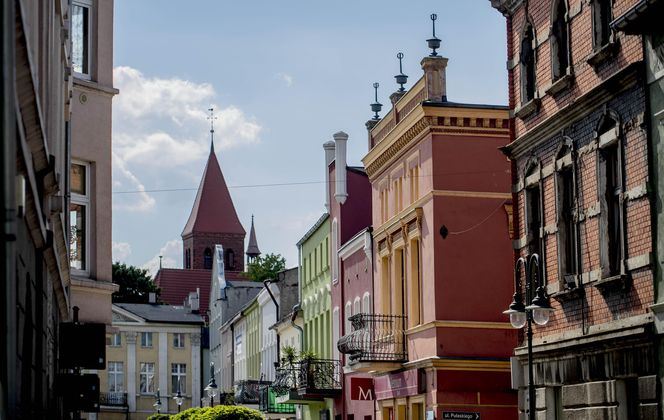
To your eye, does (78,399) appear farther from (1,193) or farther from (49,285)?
(1,193)

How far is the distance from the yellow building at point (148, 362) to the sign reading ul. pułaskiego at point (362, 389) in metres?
62.4

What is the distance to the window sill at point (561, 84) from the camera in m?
21.1

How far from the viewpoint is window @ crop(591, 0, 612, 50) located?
1991cm

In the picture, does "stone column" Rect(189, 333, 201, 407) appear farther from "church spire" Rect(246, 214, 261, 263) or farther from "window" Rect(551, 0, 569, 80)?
"window" Rect(551, 0, 569, 80)

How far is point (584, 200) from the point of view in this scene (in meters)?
20.4

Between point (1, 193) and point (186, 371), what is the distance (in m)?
98.8

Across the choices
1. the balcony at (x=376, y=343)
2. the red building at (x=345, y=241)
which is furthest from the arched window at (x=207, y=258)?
the balcony at (x=376, y=343)

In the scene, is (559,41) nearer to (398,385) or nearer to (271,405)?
(398,385)

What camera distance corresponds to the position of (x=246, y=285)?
310 ft

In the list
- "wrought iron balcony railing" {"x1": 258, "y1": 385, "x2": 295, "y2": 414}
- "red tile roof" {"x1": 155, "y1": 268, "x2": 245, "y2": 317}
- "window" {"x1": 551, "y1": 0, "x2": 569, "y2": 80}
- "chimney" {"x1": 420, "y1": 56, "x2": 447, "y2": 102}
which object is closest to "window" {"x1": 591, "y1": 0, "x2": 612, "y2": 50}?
"window" {"x1": 551, "y1": 0, "x2": 569, "y2": 80}

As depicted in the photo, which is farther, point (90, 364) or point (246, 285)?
point (246, 285)

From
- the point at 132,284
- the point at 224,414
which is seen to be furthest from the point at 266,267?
the point at 224,414

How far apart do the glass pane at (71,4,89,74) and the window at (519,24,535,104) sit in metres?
7.52

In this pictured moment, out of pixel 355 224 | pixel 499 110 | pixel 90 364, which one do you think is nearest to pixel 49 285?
pixel 90 364
